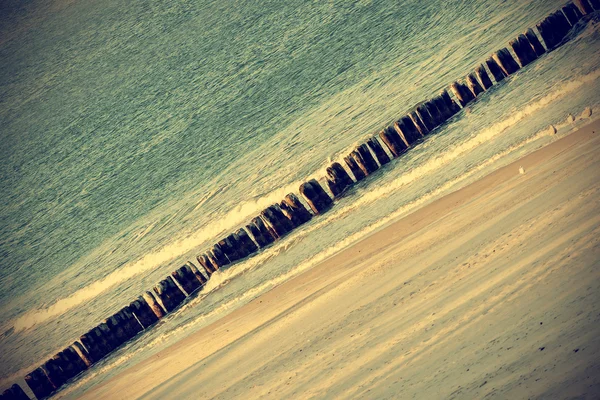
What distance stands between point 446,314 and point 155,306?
487 centimetres

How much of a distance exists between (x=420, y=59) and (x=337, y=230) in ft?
12.1

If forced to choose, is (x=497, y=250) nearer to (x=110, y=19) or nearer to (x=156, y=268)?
(x=156, y=268)

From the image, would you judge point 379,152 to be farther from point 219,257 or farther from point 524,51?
point 219,257

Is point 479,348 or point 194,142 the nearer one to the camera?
point 479,348

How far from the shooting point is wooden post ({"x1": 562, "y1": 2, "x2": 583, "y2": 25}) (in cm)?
923

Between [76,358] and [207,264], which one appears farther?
[76,358]

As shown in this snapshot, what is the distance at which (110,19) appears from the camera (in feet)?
38.4

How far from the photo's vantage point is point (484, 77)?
9.30m

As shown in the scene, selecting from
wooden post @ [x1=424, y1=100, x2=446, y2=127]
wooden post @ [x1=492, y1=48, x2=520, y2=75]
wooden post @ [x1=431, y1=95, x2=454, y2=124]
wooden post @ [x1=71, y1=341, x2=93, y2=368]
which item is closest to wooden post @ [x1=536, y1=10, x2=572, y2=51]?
wooden post @ [x1=492, y1=48, x2=520, y2=75]

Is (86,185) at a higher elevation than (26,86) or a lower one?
lower

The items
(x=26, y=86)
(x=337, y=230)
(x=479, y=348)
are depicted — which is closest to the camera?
(x=479, y=348)

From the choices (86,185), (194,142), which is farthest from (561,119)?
(86,185)

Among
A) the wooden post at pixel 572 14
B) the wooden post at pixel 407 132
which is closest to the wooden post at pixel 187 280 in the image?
the wooden post at pixel 407 132


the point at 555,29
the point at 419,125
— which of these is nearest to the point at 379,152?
the point at 419,125
